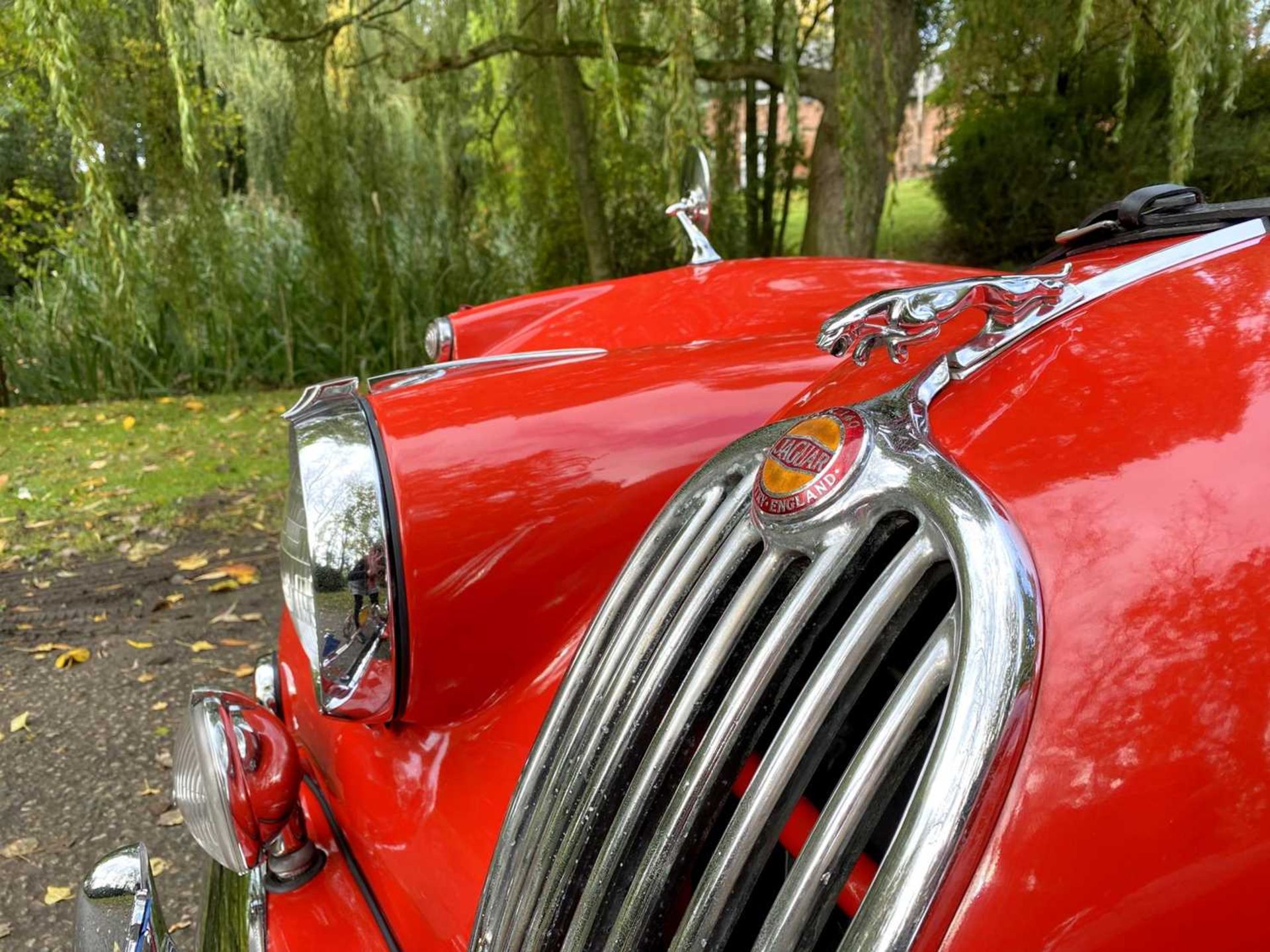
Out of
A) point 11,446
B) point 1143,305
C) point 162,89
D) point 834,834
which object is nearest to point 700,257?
point 1143,305

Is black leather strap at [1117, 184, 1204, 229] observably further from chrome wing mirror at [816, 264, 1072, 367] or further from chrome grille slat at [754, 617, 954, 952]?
chrome grille slat at [754, 617, 954, 952]

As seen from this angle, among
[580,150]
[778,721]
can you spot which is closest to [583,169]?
[580,150]

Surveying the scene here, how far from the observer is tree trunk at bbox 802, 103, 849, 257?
5.52 meters

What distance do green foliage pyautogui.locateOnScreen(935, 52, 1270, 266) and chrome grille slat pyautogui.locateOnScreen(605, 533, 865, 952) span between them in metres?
6.73

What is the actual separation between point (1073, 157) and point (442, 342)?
752cm

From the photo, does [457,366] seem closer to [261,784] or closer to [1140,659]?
[261,784]

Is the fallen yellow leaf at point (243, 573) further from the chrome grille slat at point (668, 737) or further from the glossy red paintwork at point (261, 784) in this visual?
the chrome grille slat at point (668, 737)

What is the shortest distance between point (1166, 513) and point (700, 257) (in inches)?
68.7

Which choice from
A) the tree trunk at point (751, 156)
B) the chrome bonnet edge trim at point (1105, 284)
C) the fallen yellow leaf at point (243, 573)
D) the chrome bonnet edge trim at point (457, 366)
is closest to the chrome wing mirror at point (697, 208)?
the chrome bonnet edge trim at point (457, 366)

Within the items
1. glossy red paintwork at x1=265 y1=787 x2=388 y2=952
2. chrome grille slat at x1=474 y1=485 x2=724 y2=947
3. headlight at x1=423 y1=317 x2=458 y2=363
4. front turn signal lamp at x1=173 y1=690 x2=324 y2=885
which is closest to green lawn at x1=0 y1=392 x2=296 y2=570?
headlight at x1=423 y1=317 x2=458 y2=363

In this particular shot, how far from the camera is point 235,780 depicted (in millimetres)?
1153

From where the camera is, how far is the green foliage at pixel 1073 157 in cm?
658

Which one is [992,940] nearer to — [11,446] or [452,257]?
[11,446]

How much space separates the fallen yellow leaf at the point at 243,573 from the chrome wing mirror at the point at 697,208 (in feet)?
7.85
